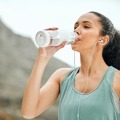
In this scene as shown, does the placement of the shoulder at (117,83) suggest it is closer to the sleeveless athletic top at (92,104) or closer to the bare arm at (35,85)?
the sleeveless athletic top at (92,104)

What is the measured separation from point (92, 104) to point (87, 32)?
0.26 metres

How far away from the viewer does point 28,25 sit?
180 centimetres

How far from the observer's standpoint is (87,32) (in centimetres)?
117

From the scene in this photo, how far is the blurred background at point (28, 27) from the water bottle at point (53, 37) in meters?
0.64

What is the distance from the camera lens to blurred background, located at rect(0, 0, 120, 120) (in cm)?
177

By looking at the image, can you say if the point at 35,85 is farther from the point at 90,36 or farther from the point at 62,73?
the point at 90,36

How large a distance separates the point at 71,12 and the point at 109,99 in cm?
85

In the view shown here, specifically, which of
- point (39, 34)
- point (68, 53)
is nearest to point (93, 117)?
point (39, 34)

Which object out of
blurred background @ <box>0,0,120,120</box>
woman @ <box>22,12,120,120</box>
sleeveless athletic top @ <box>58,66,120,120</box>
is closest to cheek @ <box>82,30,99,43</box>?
woman @ <box>22,12,120,120</box>

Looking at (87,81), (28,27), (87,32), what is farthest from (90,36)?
(28,27)

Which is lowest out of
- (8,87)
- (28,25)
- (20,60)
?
(8,87)

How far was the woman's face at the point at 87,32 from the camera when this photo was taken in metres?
1.15

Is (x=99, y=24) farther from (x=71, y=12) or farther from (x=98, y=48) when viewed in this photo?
(x=71, y=12)

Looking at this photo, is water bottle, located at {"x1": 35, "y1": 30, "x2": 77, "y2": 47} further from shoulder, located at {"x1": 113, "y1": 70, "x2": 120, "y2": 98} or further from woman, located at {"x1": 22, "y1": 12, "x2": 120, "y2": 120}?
shoulder, located at {"x1": 113, "y1": 70, "x2": 120, "y2": 98}
